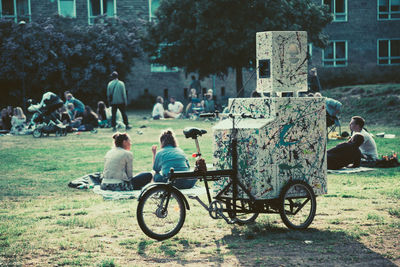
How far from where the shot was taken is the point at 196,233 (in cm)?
692

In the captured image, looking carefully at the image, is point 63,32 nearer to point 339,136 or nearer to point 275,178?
point 339,136

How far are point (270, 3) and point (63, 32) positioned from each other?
13.7 meters

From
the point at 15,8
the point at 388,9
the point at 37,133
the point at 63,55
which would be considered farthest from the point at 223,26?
the point at 388,9

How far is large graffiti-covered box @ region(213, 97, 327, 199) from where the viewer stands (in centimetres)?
668

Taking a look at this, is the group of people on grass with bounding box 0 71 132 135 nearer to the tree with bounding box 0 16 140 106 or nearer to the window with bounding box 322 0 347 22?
the tree with bounding box 0 16 140 106

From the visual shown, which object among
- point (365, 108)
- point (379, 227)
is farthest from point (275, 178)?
point (365, 108)

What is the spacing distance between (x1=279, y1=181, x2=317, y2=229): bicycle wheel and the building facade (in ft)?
118

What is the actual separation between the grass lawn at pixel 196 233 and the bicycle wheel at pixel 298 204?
130 mm

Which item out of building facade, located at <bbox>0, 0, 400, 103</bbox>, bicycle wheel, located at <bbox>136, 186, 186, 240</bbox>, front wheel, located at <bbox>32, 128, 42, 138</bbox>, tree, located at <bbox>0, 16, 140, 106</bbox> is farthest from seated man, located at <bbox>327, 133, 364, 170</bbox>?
building facade, located at <bbox>0, 0, 400, 103</bbox>

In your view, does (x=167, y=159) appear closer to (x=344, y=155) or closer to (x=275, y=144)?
(x=275, y=144)

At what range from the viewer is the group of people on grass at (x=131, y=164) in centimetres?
937

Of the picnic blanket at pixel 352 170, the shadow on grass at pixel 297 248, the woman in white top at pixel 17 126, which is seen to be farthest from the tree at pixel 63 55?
the shadow on grass at pixel 297 248

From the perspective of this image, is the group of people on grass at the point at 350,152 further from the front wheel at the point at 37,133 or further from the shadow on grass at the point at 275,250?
the front wheel at the point at 37,133

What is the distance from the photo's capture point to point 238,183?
22.3ft
